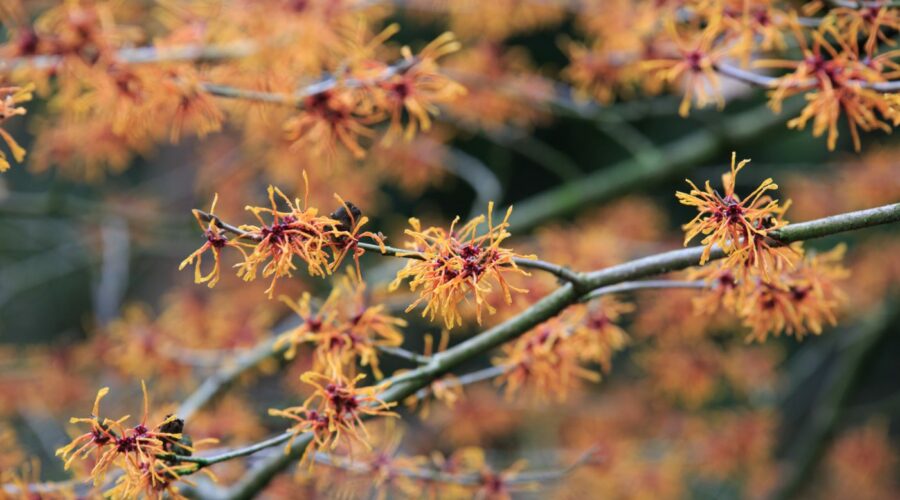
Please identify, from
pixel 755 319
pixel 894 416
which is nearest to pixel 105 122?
pixel 755 319

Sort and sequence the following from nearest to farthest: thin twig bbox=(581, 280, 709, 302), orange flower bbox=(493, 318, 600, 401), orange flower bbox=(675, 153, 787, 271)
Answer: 1. orange flower bbox=(675, 153, 787, 271)
2. thin twig bbox=(581, 280, 709, 302)
3. orange flower bbox=(493, 318, 600, 401)

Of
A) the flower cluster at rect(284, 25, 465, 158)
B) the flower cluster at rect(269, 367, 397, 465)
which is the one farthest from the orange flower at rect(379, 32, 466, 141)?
the flower cluster at rect(269, 367, 397, 465)

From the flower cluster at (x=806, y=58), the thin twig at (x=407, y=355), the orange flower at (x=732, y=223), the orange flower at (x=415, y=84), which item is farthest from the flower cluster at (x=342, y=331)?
the flower cluster at (x=806, y=58)

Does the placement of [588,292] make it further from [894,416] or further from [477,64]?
[894,416]

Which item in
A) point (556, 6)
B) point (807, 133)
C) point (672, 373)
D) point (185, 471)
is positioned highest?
point (807, 133)

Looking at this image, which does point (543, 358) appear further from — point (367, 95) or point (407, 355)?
point (367, 95)

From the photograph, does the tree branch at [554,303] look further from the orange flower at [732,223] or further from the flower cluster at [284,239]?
the flower cluster at [284,239]

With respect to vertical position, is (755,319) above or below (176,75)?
below

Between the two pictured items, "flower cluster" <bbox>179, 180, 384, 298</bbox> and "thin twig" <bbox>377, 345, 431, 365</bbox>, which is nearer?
"flower cluster" <bbox>179, 180, 384, 298</bbox>

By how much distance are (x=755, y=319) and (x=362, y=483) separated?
596mm

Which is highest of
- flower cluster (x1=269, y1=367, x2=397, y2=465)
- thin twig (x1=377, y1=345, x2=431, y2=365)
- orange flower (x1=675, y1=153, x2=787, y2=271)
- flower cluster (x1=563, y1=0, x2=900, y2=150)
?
flower cluster (x1=563, y1=0, x2=900, y2=150)

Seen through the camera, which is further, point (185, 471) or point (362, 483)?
point (362, 483)

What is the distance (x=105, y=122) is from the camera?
6.01 ft

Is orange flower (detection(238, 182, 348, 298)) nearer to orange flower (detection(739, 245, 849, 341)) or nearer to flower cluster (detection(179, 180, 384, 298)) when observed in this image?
flower cluster (detection(179, 180, 384, 298))
